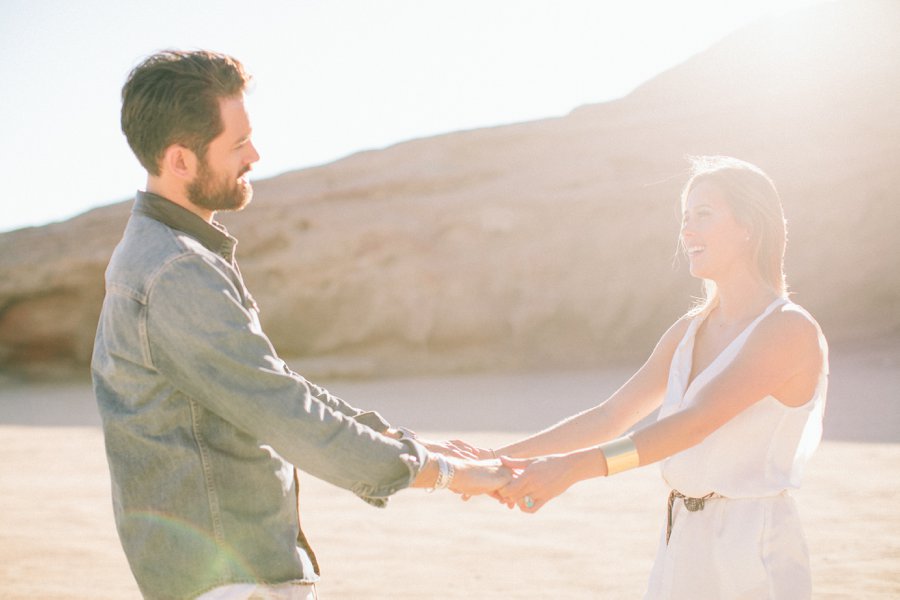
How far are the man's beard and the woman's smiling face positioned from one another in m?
1.36

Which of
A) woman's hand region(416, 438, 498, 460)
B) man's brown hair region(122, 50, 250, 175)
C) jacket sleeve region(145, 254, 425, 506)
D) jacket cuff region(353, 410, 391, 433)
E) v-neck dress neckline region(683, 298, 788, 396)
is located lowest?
woman's hand region(416, 438, 498, 460)

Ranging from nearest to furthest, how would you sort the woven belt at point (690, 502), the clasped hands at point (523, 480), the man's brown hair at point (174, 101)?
the man's brown hair at point (174, 101), the woven belt at point (690, 502), the clasped hands at point (523, 480)

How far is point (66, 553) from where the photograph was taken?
5.36 meters

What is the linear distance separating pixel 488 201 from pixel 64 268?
763cm

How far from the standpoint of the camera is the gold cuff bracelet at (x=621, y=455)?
270cm

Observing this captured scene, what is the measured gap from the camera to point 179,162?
2168 mm

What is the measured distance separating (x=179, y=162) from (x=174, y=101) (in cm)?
14

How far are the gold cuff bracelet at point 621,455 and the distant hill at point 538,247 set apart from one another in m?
12.1

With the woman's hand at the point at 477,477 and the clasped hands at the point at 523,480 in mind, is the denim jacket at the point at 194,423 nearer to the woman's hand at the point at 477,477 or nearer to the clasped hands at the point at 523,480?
the woman's hand at the point at 477,477

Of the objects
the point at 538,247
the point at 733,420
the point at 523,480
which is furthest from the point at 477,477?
the point at 538,247

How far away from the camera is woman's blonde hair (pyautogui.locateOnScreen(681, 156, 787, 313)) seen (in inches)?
107

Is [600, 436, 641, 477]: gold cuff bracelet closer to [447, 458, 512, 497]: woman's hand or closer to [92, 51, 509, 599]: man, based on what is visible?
[447, 458, 512, 497]: woman's hand

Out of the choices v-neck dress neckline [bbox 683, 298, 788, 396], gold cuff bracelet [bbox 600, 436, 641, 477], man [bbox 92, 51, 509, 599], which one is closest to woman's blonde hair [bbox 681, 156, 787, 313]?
v-neck dress neckline [bbox 683, 298, 788, 396]

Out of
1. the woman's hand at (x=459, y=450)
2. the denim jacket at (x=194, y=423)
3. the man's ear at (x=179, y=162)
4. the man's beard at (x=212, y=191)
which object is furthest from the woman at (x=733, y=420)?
the man's ear at (x=179, y=162)
